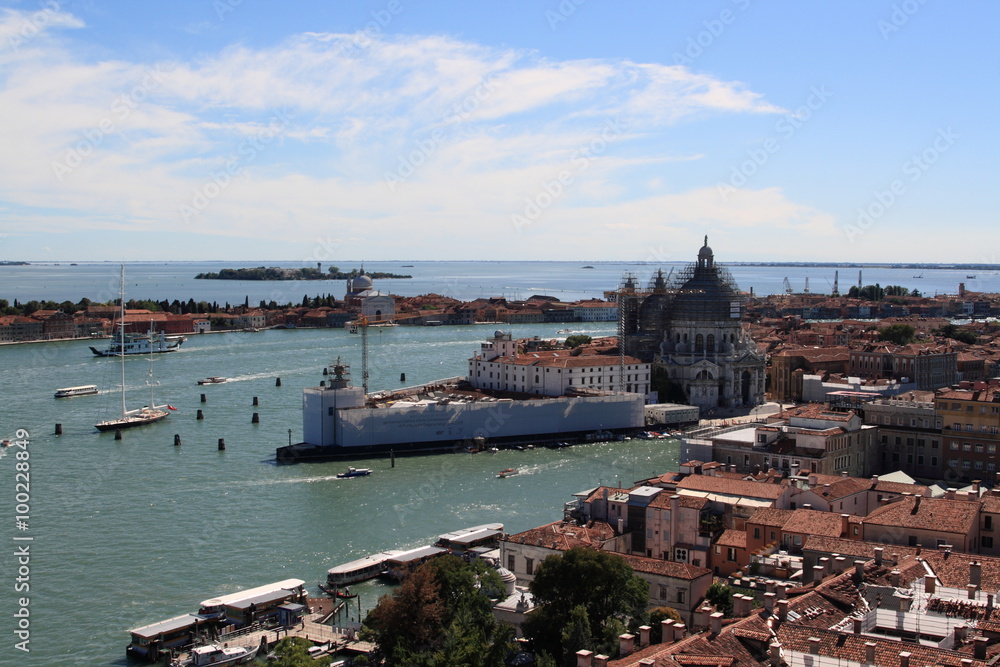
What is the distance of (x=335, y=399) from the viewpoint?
22938 mm

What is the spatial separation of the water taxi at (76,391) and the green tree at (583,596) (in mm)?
26116

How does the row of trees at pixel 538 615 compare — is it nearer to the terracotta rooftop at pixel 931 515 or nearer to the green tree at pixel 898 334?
the terracotta rooftop at pixel 931 515

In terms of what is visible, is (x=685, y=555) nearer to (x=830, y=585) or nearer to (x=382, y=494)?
(x=830, y=585)

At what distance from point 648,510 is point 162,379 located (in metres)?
29.0

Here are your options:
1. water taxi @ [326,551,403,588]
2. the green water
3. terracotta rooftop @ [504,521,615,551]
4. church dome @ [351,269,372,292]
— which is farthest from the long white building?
church dome @ [351,269,372,292]

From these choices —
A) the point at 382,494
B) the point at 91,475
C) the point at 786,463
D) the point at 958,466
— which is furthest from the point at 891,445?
the point at 91,475

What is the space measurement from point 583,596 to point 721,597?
148cm

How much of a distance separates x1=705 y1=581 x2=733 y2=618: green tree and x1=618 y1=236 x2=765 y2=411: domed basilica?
21966 millimetres

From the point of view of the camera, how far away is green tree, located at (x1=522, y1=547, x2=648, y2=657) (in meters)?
8.95

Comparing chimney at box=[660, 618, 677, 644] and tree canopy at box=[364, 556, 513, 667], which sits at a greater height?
chimney at box=[660, 618, 677, 644]

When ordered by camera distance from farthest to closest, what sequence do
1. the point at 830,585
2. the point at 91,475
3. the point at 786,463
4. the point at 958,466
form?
the point at 91,475, the point at 958,466, the point at 786,463, the point at 830,585

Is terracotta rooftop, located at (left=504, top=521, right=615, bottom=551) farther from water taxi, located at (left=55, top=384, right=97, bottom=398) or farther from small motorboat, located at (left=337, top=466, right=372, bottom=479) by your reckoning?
water taxi, located at (left=55, top=384, right=97, bottom=398)

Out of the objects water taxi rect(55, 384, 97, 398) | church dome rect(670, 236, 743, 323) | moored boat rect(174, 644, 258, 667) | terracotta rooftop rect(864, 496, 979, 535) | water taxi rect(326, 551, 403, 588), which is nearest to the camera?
moored boat rect(174, 644, 258, 667)

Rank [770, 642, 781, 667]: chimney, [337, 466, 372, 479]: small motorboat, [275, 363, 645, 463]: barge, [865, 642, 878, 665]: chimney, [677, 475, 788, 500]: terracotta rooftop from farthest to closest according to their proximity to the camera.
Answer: [275, 363, 645, 463]: barge → [337, 466, 372, 479]: small motorboat → [677, 475, 788, 500]: terracotta rooftop → [770, 642, 781, 667]: chimney → [865, 642, 878, 665]: chimney
